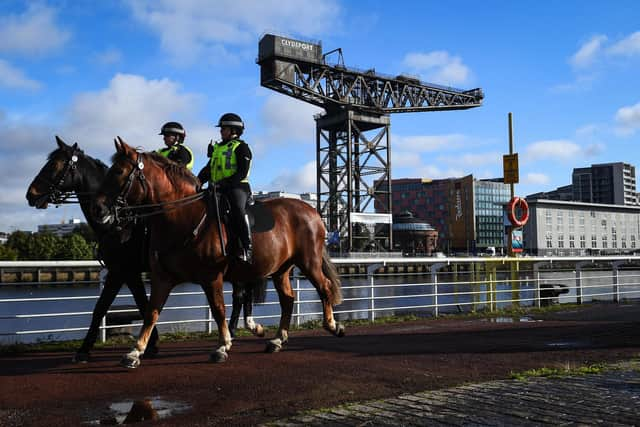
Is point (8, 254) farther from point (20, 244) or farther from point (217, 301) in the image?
point (217, 301)

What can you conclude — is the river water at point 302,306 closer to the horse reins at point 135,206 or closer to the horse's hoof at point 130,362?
the horse reins at point 135,206

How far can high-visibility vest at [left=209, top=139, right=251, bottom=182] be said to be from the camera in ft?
23.0

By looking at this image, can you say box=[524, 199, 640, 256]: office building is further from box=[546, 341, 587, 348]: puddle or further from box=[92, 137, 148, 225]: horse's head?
box=[92, 137, 148, 225]: horse's head

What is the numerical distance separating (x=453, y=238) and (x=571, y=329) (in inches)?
5316

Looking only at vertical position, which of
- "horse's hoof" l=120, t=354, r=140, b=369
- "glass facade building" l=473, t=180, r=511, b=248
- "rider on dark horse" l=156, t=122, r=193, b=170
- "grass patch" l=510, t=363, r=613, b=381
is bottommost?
"grass patch" l=510, t=363, r=613, b=381

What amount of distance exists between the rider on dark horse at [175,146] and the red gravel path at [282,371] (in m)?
2.64

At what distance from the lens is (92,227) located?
691 cm

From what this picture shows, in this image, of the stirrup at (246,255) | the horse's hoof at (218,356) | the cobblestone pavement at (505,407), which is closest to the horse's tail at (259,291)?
the stirrup at (246,255)

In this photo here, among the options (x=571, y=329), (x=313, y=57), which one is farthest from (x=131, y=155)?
(x=313, y=57)

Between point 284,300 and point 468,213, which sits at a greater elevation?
point 468,213

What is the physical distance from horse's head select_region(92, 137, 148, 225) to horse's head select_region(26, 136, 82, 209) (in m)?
0.99

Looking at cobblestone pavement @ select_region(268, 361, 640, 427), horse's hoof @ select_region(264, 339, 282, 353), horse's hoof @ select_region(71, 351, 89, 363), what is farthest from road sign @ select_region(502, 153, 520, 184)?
horse's hoof @ select_region(71, 351, 89, 363)

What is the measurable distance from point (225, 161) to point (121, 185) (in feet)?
4.54

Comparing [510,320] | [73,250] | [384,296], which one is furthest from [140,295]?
[73,250]
